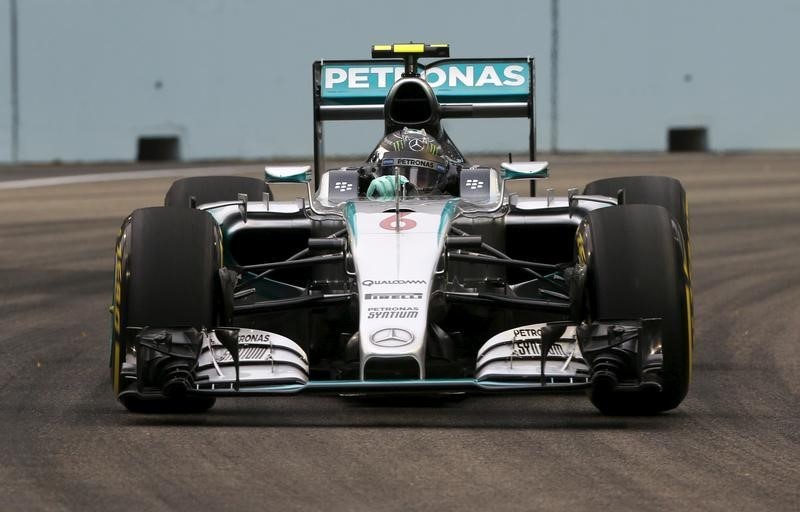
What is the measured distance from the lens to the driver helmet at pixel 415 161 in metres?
11.1

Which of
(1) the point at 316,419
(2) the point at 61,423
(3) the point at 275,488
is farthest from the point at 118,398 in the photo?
(3) the point at 275,488

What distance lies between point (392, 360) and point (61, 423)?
5.63 ft

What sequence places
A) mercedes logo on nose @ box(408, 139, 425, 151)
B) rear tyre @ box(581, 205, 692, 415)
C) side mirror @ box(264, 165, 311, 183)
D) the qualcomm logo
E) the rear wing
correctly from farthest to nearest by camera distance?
the qualcomm logo
the rear wing
mercedes logo on nose @ box(408, 139, 425, 151)
side mirror @ box(264, 165, 311, 183)
rear tyre @ box(581, 205, 692, 415)

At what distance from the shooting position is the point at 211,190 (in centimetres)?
1245

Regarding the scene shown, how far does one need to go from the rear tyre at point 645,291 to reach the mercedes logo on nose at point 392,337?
0.98m

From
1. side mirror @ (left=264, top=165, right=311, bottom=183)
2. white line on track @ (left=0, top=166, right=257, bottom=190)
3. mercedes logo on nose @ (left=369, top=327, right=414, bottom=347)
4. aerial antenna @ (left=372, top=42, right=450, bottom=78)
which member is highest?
aerial antenna @ (left=372, top=42, right=450, bottom=78)

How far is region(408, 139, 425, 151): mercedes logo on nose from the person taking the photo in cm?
1131

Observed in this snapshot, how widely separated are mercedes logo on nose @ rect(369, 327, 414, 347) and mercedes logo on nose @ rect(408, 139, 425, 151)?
8.60 feet

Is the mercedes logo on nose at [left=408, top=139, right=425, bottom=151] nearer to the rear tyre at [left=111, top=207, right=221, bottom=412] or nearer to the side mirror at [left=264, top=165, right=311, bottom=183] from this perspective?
the side mirror at [left=264, top=165, right=311, bottom=183]

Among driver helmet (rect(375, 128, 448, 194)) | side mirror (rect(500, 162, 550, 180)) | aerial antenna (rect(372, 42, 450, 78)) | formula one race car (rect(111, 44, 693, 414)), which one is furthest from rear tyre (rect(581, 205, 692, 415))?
aerial antenna (rect(372, 42, 450, 78))

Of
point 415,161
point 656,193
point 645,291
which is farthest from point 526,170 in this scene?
point 645,291

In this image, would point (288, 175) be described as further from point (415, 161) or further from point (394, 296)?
point (394, 296)

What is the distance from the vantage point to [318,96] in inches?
514

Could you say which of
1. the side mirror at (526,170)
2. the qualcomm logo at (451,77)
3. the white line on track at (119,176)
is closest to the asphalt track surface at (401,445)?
the side mirror at (526,170)
